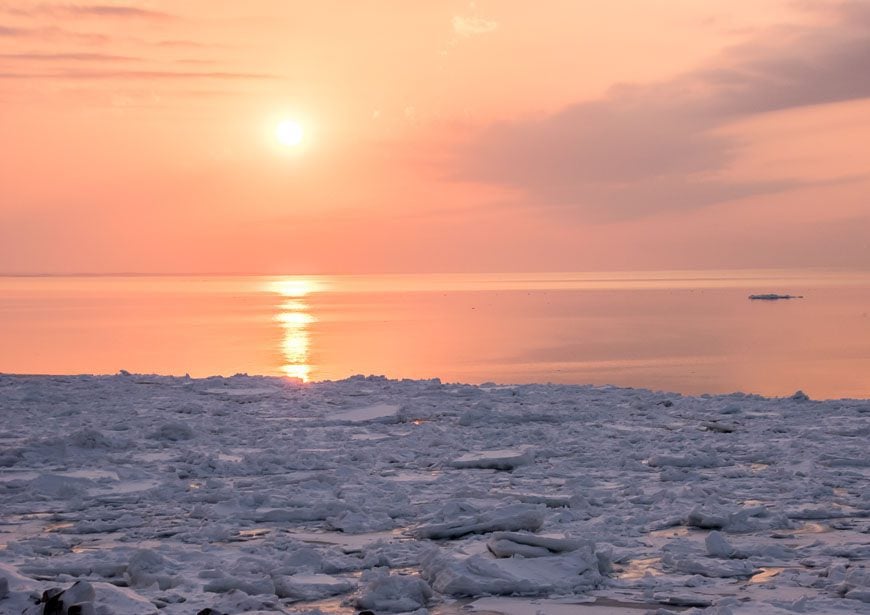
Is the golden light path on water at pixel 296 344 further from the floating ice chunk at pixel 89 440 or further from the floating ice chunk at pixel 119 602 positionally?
the floating ice chunk at pixel 119 602

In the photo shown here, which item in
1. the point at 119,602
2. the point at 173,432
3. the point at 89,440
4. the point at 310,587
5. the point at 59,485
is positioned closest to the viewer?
the point at 119,602

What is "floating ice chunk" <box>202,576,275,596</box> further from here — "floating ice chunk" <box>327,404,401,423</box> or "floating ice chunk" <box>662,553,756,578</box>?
"floating ice chunk" <box>327,404,401,423</box>

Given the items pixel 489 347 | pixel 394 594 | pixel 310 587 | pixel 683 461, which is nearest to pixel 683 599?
pixel 394 594

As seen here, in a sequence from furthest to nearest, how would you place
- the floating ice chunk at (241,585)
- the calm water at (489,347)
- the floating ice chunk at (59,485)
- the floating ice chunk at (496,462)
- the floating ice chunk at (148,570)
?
the calm water at (489,347) < the floating ice chunk at (496,462) < the floating ice chunk at (59,485) < the floating ice chunk at (148,570) < the floating ice chunk at (241,585)

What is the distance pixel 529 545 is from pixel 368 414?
7608 mm

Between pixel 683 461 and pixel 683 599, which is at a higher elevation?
pixel 683 461

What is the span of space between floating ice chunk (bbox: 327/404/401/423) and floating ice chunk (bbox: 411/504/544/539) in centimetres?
616

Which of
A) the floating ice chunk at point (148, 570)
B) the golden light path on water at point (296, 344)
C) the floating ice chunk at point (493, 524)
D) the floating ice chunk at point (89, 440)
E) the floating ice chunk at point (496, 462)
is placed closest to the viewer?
the floating ice chunk at point (148, 570)

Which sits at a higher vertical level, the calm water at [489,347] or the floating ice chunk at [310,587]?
the calm water at [489,347]

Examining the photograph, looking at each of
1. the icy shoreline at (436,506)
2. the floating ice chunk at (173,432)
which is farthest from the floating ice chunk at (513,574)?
the floating ice chunk at (173,432)

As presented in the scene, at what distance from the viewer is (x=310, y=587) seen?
6.38 metres

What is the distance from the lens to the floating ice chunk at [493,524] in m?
7.57

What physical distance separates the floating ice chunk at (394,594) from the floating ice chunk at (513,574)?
0.21 meters

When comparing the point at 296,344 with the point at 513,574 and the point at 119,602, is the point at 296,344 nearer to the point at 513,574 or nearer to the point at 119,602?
the point at 513,574
